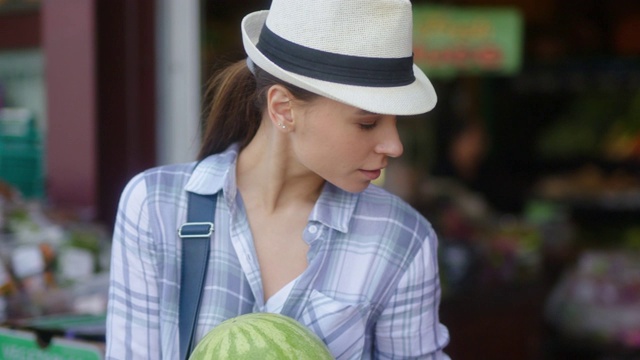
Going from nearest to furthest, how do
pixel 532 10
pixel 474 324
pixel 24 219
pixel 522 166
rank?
pixel 24 219 → pixel 474 324 → pixel 532 10 → pixel 522 166

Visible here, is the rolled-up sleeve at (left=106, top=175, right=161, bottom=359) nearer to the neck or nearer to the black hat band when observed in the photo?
the neck

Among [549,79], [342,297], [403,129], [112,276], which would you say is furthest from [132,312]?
[549,79]

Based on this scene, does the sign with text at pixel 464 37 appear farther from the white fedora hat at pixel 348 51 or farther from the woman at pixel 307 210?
the white fedora hat at pixel 348 51

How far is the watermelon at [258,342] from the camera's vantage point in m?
2.01

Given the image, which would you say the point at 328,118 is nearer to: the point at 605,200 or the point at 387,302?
the point at 387,302

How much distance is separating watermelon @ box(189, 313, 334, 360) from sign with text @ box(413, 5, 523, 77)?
5.46 m

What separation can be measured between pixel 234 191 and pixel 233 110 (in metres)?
0.24

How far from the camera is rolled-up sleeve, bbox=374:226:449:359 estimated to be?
2.32 meters

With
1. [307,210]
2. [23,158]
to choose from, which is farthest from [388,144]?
[23,158]

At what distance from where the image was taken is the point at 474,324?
5.96 m

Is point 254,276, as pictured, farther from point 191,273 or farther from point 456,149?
point 456,149

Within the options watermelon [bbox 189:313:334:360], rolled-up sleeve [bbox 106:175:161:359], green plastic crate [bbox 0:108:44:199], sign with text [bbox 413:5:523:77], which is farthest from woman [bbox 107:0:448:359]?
sign with text [bbox 413:5:523:77]

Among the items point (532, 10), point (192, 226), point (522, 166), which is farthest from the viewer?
point (522, 166)

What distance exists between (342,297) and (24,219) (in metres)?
2.61
